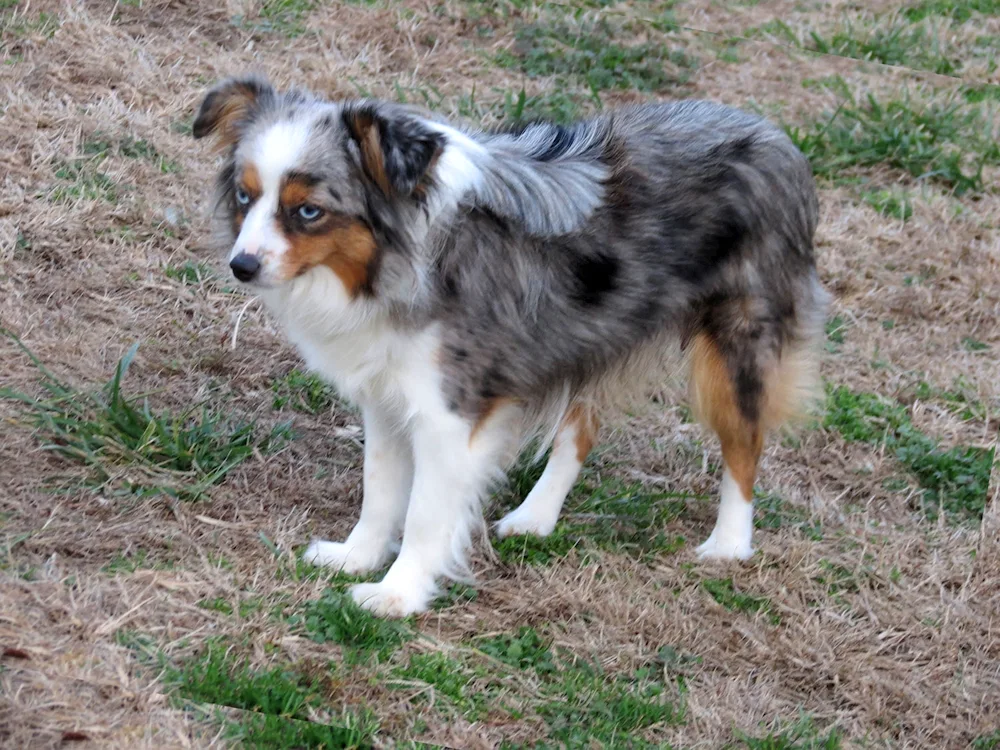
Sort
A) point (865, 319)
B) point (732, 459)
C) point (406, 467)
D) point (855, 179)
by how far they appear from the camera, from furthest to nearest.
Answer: point (855, 179) < point (865, 319) < point (732, 459) < point (406, 467)

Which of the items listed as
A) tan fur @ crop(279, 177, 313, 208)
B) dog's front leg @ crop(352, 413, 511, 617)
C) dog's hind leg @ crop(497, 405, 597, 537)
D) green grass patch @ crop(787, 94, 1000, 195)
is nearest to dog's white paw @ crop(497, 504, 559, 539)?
dog's hind leg @ crop(497, 405, 597, 537)

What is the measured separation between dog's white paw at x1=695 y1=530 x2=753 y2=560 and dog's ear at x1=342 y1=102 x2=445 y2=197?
187cm

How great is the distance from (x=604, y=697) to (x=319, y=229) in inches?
65.8

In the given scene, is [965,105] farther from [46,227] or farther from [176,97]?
[46,227]

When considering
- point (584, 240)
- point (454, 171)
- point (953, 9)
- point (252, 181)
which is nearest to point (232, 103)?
point (252, 181)

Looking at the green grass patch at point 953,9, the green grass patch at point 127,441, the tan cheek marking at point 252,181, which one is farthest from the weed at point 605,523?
the green grass patch at point 953,9

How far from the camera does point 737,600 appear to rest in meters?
4.21

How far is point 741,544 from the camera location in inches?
175

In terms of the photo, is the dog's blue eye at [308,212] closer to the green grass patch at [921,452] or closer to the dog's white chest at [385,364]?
the dog's white chest at [385,364]

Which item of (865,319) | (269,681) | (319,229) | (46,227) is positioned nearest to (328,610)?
(269,681)

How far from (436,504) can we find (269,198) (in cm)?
114

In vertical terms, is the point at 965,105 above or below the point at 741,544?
above

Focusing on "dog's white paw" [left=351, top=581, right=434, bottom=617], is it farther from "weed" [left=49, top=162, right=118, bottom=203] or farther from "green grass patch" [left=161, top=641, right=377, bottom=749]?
"weed" [left=49, top=162, right=118, bottom=203]

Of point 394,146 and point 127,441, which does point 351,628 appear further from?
point 394,146
